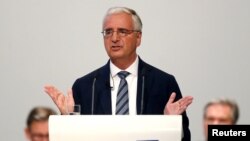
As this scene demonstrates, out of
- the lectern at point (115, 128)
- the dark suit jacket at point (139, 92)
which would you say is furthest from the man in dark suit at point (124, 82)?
the lectern at point (115, 128)

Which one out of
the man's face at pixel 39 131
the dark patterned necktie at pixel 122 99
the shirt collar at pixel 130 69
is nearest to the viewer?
the man's face at pixel 39 131

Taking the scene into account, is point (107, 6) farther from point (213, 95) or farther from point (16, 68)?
point (213, 95)

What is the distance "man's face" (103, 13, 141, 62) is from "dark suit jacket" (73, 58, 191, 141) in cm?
10

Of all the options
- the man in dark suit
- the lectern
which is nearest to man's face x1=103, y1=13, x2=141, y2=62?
the man in dark suit

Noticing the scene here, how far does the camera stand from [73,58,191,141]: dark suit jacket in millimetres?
2412

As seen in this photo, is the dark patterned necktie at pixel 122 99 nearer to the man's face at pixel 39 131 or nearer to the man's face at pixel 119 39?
the man's face at pixel 119 39

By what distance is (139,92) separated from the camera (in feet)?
8.02

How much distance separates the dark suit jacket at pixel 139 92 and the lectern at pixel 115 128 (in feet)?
3.20

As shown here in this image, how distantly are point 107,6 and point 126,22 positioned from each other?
75cm

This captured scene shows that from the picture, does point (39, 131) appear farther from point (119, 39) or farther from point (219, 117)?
point (219, 117)

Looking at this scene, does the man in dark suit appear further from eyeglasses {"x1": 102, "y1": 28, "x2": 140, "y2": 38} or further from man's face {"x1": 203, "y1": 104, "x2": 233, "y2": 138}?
man's face {"x1": 203, "y1": 104, "x2": 233, "y2": 138}

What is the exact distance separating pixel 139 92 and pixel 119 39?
1.03 feet

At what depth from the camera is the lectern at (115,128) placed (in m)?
1.37

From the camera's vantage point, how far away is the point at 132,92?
2.46 meters
